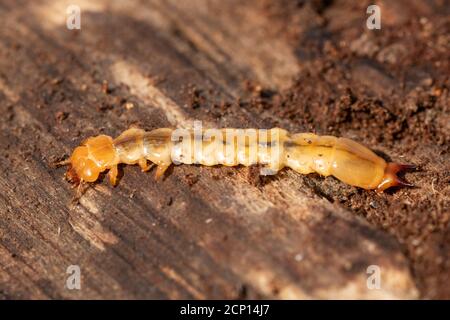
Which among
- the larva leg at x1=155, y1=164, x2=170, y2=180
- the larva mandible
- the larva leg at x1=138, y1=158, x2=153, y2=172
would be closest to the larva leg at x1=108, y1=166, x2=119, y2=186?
the larva mandible

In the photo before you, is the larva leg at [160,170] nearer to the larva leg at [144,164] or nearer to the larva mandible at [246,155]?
the larva mandible at [246,155]

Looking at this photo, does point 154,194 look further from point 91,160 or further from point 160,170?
point 91,160

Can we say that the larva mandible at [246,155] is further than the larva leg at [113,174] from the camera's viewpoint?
No

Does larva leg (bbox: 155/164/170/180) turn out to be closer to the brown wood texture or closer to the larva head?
the brown wood texture

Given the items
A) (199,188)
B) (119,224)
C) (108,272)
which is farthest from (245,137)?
(108,272)

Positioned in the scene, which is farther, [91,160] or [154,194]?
[91,160]

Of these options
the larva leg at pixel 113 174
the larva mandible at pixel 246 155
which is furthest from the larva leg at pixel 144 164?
the larva leg at pixel 113 174

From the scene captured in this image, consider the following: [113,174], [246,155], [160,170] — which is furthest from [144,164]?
[246,155]
